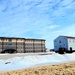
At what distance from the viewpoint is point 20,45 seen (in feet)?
202

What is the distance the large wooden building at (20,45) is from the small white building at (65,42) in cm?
992

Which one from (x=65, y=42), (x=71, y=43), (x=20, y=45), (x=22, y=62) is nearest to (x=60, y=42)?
(x=65, y=42)

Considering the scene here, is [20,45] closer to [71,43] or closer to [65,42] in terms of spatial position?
[65,42]

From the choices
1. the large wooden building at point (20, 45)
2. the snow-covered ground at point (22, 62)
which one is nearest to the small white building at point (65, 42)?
the large wooden building at point (20, 45)

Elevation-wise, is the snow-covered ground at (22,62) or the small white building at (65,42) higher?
the small white building at (65,42)

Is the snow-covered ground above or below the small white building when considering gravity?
below

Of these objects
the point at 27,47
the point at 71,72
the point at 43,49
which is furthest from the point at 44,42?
the point at 71,72

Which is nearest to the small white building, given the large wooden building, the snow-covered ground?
the large wooden building

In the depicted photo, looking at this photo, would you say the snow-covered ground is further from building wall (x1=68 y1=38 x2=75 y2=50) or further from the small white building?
building wall (x1=68 y1=38 x2=75 y2=50)

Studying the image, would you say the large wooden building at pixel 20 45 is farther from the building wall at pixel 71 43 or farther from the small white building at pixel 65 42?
the building wall at pixel 71 43

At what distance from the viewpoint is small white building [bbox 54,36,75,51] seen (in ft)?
177

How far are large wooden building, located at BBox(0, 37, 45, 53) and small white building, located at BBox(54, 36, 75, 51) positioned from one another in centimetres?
992

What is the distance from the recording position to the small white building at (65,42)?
177ft

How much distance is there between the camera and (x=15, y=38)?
6059cm
